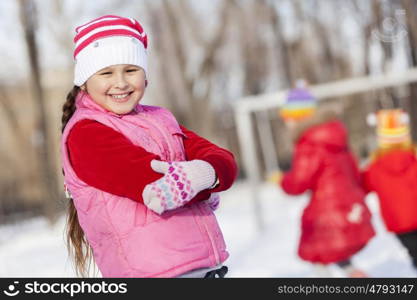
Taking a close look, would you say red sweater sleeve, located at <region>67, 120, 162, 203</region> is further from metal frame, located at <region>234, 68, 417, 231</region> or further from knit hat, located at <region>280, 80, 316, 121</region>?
metal frame, located at <region>234, 68, 417, 231</region>

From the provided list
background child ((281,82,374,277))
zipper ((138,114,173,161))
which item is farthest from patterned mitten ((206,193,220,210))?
background child ((281,82,374,277))

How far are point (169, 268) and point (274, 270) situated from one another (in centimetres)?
383

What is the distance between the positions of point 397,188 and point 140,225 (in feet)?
9.15

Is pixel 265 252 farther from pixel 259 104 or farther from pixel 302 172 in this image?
pixel 259 104

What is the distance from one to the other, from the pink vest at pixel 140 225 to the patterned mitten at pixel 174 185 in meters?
0.11

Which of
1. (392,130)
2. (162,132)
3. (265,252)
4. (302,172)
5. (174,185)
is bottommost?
(265,252)

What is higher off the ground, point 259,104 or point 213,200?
point 259,104

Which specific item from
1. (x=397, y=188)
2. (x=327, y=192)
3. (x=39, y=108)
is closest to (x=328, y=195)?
(x=327, y=192)

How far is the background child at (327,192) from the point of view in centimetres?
429

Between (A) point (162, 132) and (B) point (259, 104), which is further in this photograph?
(B) point (259, 104)

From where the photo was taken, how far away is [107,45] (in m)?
1.85

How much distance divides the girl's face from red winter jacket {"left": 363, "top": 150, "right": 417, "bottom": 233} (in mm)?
2700

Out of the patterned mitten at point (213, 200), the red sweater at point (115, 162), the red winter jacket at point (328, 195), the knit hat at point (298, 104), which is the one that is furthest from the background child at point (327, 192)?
the red sweater at point (115, 162)

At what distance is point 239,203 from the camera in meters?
13.1
